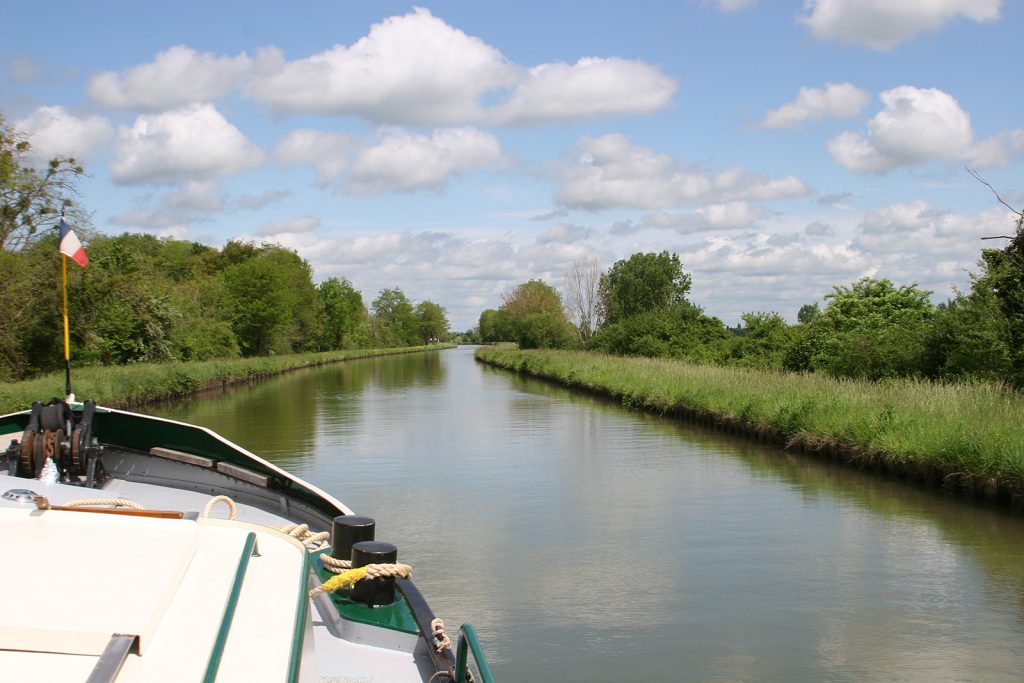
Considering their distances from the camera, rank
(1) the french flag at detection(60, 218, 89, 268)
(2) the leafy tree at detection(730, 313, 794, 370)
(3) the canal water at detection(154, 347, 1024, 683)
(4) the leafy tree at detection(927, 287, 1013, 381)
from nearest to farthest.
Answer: (3) the canal water at detection(154, 347, 1024, 683), (1) the french flag at detection(60, 218, 89, 268), (4) the leafy tree at detection(927, 287, 1013, 381), (2) the leafy tree at detection(730, 313, 794, 370)

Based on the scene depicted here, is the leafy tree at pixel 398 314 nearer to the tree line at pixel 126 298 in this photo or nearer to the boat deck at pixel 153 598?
the tree line at pixel 126 298

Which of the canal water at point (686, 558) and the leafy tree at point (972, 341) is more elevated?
the leafy tree at point (972, 341)

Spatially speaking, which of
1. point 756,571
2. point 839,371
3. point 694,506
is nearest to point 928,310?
point 839,371

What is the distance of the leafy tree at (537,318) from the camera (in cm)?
5734

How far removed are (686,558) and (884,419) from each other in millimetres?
6366

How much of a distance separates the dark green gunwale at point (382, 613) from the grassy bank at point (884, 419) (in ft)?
27.6

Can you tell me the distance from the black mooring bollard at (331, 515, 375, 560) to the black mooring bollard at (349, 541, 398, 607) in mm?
189

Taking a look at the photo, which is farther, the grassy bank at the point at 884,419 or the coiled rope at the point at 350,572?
the grassy bank at the point at 884,419

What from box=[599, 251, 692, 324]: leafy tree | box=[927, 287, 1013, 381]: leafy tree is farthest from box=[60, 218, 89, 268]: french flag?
box=[599, 251, 692, 324]: leafy tree

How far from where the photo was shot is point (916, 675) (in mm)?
5723

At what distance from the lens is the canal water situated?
6109mm

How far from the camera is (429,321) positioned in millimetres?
145375

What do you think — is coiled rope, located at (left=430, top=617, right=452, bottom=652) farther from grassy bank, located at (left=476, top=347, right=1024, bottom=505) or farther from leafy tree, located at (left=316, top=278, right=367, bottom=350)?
leafy tree, located at (left=316, top=278, right=367, bottom=350)

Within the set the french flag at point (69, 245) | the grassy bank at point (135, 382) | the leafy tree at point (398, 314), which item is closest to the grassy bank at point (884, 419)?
the french flag at point (69, 245)
